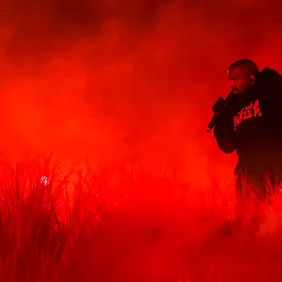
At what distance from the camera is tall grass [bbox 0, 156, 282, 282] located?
4.99 feet

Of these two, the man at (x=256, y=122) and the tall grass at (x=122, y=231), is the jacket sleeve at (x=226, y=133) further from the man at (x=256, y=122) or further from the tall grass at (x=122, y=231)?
the tall grass at (x=122, y=231)

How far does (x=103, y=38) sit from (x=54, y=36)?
1.71 feet

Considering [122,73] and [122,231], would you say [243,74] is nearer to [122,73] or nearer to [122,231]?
[122,231]

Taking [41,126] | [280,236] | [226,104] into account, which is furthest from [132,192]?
[41,126]

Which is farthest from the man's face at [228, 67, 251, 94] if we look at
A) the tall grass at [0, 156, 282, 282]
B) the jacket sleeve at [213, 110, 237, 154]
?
the tall grass at [0, 156, 282, 282]

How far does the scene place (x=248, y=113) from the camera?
8.98 feet

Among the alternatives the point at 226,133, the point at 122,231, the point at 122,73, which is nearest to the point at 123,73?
the point at 122,73

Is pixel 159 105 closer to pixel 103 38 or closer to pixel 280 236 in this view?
pixel 103 38

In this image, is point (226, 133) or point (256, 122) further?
point (226, 133)

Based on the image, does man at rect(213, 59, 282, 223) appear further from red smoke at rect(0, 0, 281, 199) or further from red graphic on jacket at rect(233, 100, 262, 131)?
red smoke at rect(0, 0, 281, 199)

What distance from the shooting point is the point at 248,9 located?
18.1 ft

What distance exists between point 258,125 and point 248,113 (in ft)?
0.30

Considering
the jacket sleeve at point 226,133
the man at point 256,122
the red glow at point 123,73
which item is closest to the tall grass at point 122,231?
the man at point 256,122

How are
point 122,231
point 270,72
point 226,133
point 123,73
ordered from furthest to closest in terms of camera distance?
point 123,73 → point 226,133 → point 270,72 → point 122,231
